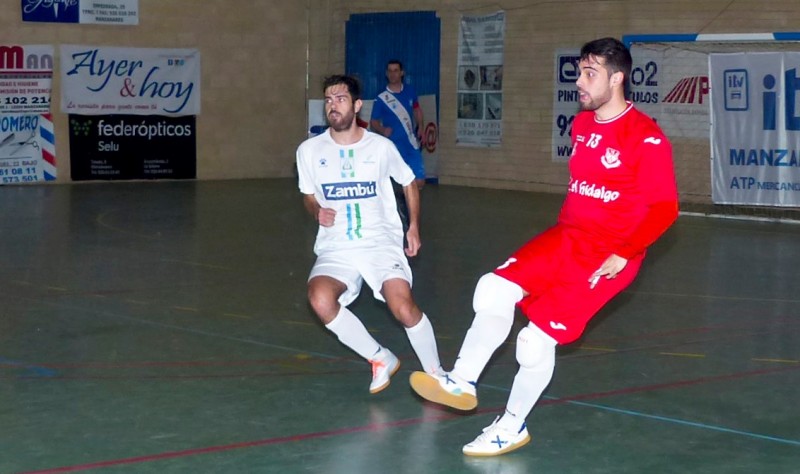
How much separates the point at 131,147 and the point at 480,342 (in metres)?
17.3

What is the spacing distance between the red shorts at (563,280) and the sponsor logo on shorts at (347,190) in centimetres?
139

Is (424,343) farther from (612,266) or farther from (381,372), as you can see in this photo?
A: (612,266)

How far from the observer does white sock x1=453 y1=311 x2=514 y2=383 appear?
5277mm

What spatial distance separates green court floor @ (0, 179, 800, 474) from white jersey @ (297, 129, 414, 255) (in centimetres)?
85

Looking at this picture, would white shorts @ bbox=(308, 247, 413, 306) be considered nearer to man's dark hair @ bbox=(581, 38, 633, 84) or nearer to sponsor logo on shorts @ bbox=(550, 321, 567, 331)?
sponsor logo on shorts @ bbox=(550, 321, 567, 331)

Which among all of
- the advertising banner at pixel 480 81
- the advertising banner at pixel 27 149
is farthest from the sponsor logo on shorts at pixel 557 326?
the advertising banner at pixel 27 149

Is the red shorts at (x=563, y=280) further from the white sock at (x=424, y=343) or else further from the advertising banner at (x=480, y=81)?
the advertising banner at (x=480, y=81)

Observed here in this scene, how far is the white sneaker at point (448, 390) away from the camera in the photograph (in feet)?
17.5

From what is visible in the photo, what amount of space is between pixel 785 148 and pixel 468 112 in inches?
267

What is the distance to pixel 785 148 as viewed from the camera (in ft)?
52.4

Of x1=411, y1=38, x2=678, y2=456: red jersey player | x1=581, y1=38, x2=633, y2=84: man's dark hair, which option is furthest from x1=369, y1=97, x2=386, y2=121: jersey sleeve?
x1=581, y1=38, x2=633, y2=84: man's dark hair

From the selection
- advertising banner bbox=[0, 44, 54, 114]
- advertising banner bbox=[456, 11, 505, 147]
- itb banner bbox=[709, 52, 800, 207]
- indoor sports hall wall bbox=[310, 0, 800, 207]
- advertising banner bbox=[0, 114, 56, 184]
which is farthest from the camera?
advertising banner bbox=[456, 11, 505, 147]

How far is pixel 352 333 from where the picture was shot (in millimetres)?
6363

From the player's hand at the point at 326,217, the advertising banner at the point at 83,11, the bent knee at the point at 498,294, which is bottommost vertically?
the bent knee at the point at 498,294
